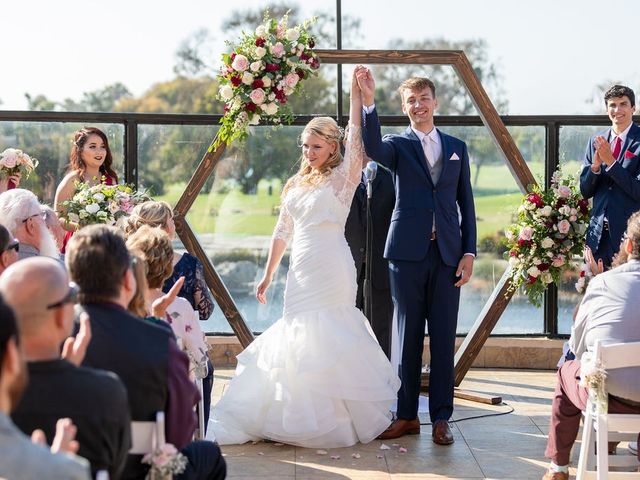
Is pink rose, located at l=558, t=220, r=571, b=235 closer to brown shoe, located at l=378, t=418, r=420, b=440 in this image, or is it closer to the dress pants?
brown shoe, located at l=378, t=418, r=420, b=440

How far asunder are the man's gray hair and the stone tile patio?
1.55 meters

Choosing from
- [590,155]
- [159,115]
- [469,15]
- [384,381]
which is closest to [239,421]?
[384,381]

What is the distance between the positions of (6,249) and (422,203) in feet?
8.28

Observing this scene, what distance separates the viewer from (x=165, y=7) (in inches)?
A: 1699

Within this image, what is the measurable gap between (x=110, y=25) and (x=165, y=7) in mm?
2569

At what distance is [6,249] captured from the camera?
4.35m

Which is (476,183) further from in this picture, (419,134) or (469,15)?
(469,15)

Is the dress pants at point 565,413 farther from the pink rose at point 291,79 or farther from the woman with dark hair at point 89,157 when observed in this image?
the woman with dark hair at point 89,157

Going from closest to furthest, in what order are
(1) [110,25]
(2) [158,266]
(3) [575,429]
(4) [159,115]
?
1. (2) [158,266]
2. (3) [575,429]
3. (4) [159,115]
4. (1) [110,25]

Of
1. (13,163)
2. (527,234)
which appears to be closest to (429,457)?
(527,234)

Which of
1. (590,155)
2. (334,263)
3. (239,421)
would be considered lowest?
(239,421)

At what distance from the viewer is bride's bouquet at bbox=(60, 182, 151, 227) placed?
665 centimetres

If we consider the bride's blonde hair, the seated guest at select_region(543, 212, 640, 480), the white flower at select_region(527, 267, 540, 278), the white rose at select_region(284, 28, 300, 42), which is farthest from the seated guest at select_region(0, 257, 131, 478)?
the white flower at select_region(527, 267, 540, 278)

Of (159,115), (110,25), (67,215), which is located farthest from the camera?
(110,25)
